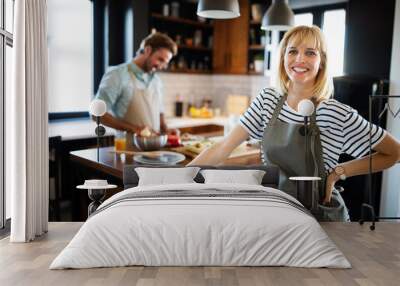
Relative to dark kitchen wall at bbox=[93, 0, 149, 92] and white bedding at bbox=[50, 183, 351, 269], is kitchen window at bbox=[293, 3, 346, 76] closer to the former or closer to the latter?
dark kitchen wall at bbox=[93, 0, 149, 92]

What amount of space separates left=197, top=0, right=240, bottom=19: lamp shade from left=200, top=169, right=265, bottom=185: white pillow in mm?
1459

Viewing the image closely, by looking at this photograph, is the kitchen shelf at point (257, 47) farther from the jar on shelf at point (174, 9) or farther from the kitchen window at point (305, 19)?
the jar on shelf at point (174, 9)

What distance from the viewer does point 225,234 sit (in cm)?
181

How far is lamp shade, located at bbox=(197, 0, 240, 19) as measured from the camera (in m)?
3.36

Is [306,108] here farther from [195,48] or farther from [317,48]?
[195,48]

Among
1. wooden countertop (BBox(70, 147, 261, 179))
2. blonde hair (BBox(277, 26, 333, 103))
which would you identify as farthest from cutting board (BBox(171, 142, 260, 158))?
blonde hair (BBox(277, 26, 333, 103))

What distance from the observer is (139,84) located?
4.50m

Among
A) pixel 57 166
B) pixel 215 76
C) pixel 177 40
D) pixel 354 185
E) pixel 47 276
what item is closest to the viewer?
pixel 47 276

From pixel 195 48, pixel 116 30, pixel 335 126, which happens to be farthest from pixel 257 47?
pixel 335 126

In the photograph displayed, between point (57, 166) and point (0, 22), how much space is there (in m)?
1.82

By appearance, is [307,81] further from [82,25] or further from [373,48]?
[82,25]

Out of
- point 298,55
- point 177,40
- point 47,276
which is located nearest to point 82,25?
point 177,40

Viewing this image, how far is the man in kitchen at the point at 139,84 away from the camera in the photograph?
14.0 ft

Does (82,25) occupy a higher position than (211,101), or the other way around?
(82,25)
